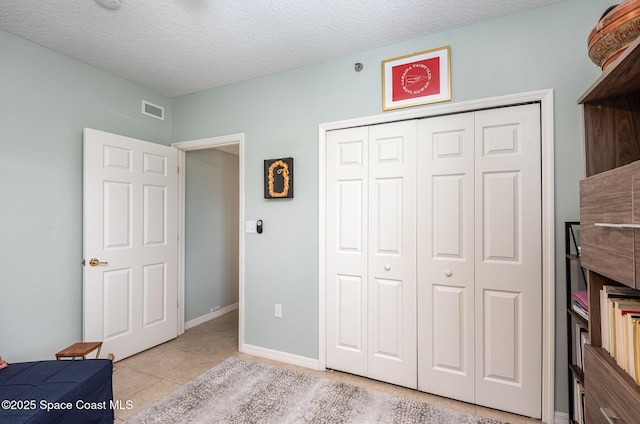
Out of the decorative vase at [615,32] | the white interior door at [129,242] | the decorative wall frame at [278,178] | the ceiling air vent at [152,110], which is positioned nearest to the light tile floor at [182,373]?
the white interior door at [129,242]

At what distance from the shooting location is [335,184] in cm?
253

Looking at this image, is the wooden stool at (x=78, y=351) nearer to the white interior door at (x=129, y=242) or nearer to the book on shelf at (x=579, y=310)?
the white interior door at (x=129, y=242)

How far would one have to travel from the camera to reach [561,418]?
1824 mm

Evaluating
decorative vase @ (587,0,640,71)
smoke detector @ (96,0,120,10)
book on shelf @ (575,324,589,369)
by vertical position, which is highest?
smoke detector @ (96,0,120,10)

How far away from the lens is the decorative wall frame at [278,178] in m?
2.66

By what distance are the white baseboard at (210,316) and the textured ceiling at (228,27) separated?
2.81 m

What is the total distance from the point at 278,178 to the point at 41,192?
185 cm

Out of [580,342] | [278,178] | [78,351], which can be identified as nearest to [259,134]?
[278,178]

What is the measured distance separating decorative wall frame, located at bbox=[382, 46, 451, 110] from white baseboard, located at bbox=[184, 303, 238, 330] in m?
3.25

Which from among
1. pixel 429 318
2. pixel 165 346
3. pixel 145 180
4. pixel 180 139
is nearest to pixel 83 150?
pixel 145 180

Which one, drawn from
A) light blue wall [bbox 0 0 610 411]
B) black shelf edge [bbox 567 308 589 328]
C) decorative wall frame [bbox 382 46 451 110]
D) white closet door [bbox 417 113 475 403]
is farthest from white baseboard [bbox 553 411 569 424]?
decorative wall frame [bbox 382 46 451 110]

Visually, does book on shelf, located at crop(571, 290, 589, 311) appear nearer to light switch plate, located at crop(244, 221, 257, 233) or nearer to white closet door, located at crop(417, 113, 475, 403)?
white closet door, located at crop(417, 113, 475, 403)

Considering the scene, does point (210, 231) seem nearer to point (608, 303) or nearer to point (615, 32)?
point (608, 303)

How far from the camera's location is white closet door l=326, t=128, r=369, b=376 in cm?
242
